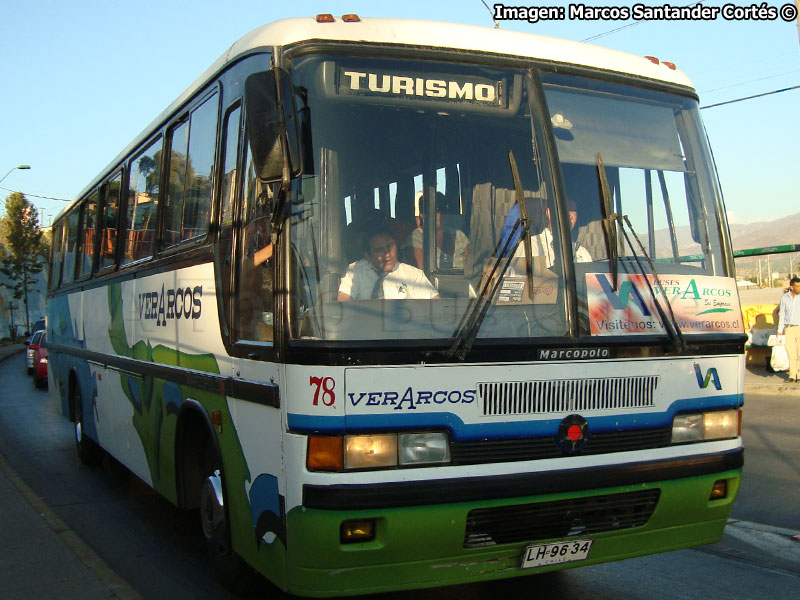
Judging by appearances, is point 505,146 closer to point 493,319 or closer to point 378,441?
point 493,319

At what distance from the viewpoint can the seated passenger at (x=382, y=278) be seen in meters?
4.21

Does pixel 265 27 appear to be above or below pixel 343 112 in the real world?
above

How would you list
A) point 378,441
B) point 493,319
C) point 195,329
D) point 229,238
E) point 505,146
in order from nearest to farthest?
point 378,441 → point 493,319 → point 505,146 → point 229,238 → point 195,329

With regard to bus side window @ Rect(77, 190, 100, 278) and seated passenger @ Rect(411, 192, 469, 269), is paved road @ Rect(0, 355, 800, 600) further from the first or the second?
bus side window @ Rect(77, 190, 100, 278)

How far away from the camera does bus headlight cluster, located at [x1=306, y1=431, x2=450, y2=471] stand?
404 centimetres

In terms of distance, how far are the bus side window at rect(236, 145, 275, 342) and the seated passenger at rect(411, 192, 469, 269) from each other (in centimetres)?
74

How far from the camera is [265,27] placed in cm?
473

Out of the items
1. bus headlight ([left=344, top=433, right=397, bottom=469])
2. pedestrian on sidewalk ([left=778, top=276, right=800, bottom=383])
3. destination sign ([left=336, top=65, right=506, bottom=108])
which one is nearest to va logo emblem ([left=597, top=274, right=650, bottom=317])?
destination sign ([left=336, top=65, right=506, bottom=108])

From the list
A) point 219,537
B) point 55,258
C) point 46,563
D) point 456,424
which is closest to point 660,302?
point 456,424

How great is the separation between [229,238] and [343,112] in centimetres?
112

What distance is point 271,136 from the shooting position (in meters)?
4.15

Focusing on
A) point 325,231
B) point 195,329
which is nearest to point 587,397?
point 325,231

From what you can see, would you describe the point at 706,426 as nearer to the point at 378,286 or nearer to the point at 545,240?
the point at 545,240

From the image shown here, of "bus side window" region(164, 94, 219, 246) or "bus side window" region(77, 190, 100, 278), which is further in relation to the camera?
"bus side window" region(77, 190, 100, 278)
